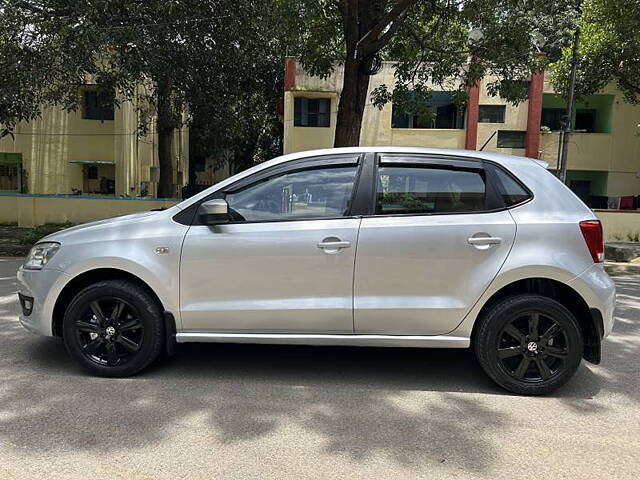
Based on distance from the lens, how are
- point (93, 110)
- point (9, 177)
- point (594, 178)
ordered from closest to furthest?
point (93, 110), point (9, 177), point (594, 178)

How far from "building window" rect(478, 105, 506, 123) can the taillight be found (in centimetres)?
2118

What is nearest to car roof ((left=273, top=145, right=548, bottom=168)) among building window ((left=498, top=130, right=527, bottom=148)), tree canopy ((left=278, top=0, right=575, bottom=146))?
tree canopy ((left=278, top=0, right=575, bottom=146))

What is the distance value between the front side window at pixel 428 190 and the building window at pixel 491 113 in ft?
69.4

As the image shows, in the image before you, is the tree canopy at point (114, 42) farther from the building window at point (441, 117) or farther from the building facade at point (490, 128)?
the building window at point (441, 117)

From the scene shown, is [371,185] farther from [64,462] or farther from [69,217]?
[69,217]

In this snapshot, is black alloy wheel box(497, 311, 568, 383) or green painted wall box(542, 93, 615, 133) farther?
green painted wall box(542, 93, 615, 133)

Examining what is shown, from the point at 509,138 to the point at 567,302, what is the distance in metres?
21.6

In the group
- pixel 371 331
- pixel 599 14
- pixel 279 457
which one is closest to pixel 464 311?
pixel 371 331

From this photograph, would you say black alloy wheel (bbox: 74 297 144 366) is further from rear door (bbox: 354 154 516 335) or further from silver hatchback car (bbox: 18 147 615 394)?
rear door (bbox: 354 154 516 335)

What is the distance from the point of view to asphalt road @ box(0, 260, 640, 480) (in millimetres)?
3012

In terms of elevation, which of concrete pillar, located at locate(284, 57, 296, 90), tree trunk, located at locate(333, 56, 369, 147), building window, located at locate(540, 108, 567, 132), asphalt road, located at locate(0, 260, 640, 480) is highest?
concrete pillar, located at locate(284, 57, 296, 90)

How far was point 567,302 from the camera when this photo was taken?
4207 millimetres

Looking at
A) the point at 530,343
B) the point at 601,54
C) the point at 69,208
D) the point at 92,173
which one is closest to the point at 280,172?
the point at 530,343

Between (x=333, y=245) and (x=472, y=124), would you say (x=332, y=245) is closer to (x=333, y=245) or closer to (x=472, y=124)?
(x=333, y=245)
